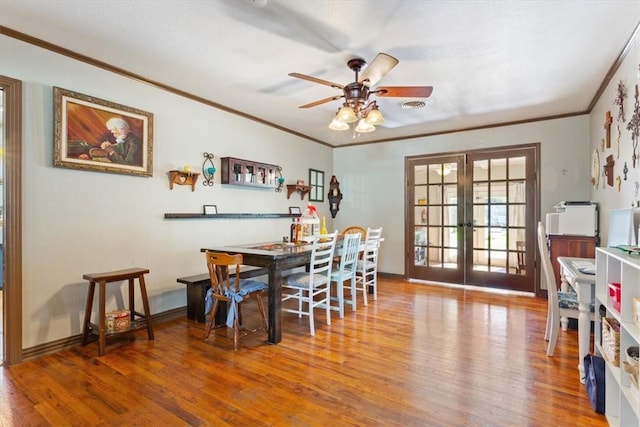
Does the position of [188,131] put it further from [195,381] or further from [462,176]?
[462,176]

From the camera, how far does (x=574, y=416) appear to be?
1.84 meters

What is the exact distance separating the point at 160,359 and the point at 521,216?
4.75 meters

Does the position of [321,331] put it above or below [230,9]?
below

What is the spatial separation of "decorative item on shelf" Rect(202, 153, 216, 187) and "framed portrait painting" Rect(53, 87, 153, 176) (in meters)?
0.66

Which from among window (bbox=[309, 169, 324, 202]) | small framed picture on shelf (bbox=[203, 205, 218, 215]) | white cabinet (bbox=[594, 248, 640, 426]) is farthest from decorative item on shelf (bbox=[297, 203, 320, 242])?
white cabinet (bbox=[594, 248, 640, 426])

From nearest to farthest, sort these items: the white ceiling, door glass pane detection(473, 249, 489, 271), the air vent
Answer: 1. the white ceiling
2. the air vent
3. door glass pane detection(473, 249, 489, 271)

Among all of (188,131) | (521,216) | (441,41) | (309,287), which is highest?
(441,41)

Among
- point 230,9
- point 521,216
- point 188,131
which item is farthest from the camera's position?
point 521,216

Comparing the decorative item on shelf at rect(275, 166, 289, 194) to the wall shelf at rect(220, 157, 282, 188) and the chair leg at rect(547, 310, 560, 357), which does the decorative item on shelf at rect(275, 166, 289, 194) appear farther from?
the chair leg at rect(547, 310, 560, 357)

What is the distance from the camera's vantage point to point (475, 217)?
4.99 m

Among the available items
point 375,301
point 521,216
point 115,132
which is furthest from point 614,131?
point 115,132

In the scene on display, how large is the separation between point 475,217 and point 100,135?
4.84 meters

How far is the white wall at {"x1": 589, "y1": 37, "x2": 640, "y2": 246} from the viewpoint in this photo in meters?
2.47

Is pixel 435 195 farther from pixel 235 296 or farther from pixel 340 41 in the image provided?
pixel 235 296
